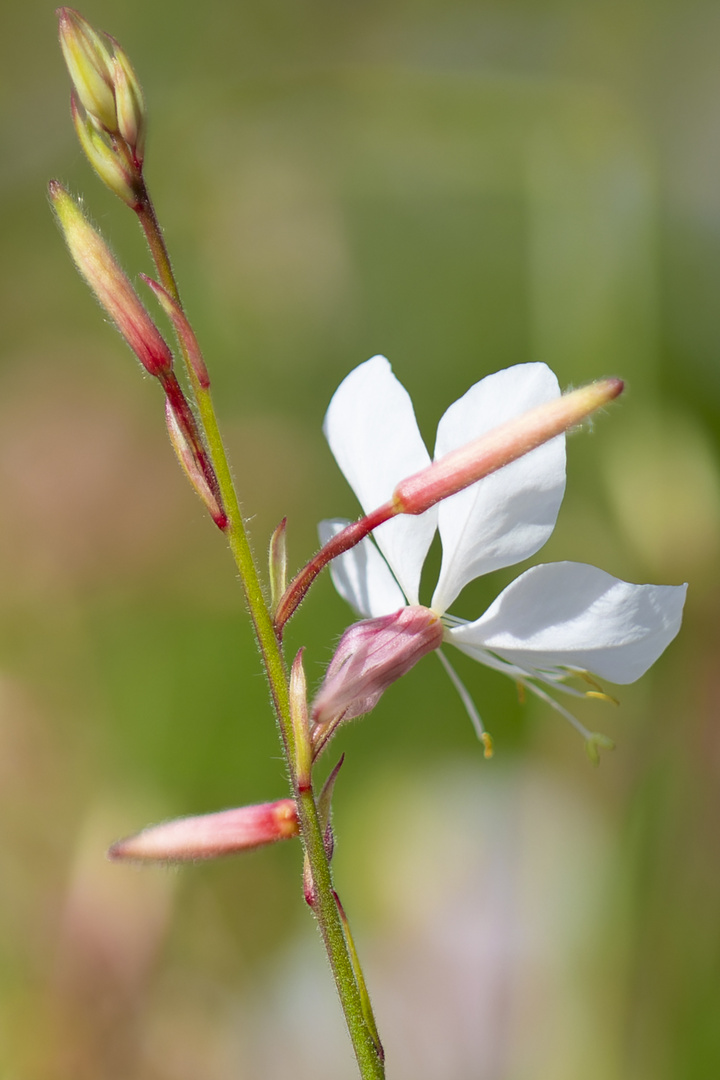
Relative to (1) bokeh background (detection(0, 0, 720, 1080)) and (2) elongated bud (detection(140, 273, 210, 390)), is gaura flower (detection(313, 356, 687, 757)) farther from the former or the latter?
(1) bokeh background (detection(0, 0, 720, 1080))

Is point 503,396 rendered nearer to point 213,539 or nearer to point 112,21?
point 213,539

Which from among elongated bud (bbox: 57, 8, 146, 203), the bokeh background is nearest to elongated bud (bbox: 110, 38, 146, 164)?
elongated bud (bbox: 57, 8, 146, 203)

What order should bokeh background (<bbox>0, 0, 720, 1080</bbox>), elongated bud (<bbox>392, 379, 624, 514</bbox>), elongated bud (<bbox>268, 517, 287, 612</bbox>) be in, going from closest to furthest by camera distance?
elongated bud (<bbox>392, 379, 624, 514</bbox>)
elongated bud (<bbox>268, 517, 287, 612</bbox>)
bokeh background (<bbox>0, 0, 720, 1080</bbox>)

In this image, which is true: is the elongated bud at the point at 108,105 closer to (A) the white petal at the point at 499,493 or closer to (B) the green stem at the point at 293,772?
(B) the green stem at the point at 293,772

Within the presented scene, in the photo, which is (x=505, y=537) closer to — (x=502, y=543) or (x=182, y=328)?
(x=502, y=543)

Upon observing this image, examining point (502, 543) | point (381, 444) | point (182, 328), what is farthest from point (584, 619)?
point (182, 328)

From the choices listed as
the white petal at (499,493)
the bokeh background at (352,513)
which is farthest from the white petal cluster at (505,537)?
the bokeh background at (352,513)

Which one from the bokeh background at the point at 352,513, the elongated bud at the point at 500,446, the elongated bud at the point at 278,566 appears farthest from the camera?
the bokeh background at the point at 352,513
